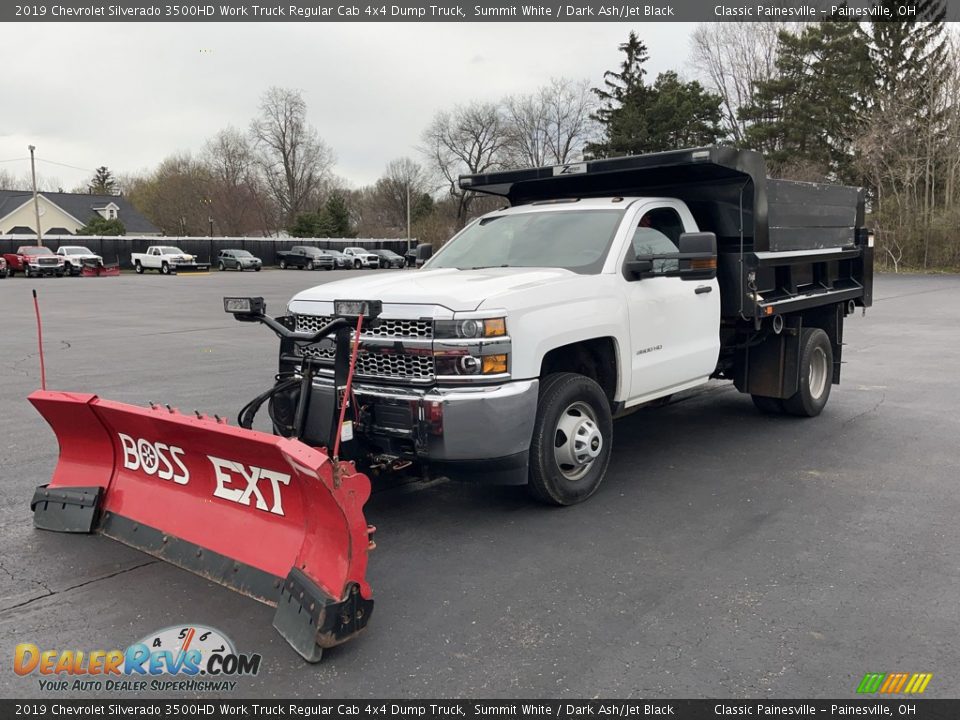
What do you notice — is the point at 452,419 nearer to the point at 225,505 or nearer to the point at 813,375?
the point at 225,505

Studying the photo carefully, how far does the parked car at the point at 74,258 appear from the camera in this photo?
44000mm

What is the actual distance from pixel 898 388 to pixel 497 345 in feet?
22.7

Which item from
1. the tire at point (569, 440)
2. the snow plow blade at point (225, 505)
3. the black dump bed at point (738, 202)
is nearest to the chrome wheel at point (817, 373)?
the black dump bed at point (738, 202)

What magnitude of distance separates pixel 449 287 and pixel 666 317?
1.95 meters

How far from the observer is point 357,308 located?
399 centimetres

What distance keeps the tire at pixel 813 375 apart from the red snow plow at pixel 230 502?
4.99m

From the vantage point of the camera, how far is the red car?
42.9 meters

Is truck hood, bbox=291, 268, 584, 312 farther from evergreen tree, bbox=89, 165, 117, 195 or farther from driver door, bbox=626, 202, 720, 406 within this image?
evergreen tree, bbox=89, 165, 117, 195

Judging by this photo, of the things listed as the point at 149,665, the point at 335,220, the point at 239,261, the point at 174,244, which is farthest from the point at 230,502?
the point at 335,220

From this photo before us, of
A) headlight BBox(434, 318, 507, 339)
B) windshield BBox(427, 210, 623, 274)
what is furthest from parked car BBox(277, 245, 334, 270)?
headlight BBox(434, 318, 507, 339)

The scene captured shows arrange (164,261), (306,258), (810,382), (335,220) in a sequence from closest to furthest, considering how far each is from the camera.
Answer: (810,382) → (164,261) → (306,258) → (335,220)

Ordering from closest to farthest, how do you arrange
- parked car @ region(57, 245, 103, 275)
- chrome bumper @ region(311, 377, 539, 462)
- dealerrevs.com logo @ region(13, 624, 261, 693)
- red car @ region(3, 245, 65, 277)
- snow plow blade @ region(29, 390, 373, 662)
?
1. dealerrevs.com logo @ region(13, 624, 261, 693)
2. snow plow blade @ region(29, 390, 373, 662)
3. chrome bumper @ region(311, 377, 539, 462)
4. red car @ region(3, 245, 65, 277)
5. parked car @ region(57, 245, 103, 275)

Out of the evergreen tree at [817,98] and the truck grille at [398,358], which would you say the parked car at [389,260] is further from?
the truck grille at [398,358]

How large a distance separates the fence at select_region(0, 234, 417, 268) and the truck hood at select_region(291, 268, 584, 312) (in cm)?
5204
